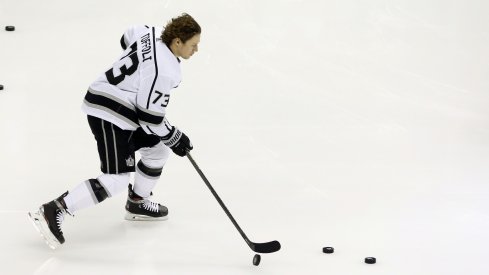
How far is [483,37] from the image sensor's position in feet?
21.9

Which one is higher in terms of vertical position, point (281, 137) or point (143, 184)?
point (281, 137)

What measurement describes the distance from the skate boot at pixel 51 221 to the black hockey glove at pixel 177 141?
18.9 inches

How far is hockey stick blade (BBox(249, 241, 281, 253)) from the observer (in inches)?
150

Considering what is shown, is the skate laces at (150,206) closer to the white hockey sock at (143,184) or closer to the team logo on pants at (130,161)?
the white hockey sock at (143,184)

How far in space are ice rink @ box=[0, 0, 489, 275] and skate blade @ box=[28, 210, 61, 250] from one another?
0.04 meters

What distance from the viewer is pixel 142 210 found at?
Result: 4.25 metres

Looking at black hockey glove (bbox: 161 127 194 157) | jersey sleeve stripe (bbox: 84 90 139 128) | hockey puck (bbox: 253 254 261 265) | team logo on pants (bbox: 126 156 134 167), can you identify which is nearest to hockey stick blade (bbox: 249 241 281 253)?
hockey puck (bbox: 253 254 261 265)

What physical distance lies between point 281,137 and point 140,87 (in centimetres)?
168

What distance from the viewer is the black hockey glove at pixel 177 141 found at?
3898 millimetres

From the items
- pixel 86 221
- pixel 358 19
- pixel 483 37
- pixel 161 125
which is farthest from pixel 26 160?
pixel 483 37

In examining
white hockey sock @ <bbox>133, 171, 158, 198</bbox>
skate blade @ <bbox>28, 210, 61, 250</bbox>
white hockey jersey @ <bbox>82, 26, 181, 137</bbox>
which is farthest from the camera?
white hockey sock @ <bbox>133, 171, 158, 198</bbox>

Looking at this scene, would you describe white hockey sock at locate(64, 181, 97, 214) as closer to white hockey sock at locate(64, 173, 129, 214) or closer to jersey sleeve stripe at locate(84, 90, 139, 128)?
white hockey sock at locate(64, 173, 129, 214)

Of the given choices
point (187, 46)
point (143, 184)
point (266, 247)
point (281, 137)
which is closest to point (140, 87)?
point (187, 46)

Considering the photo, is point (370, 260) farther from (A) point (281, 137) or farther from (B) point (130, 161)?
(A) point (281, 137)
